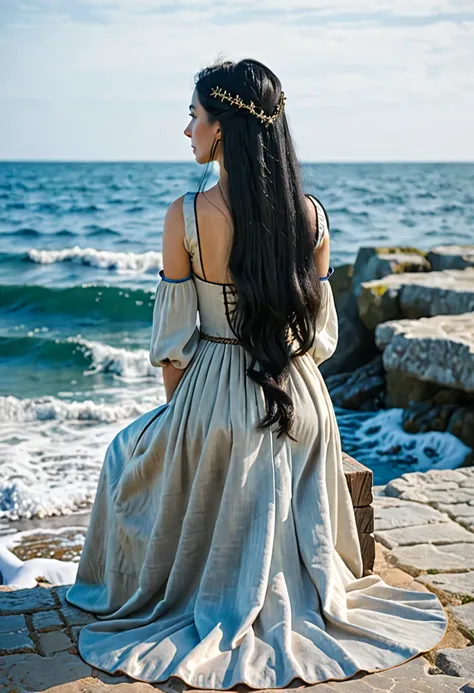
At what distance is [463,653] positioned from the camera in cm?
280

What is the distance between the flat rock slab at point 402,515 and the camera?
427 cm

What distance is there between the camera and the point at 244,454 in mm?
2807

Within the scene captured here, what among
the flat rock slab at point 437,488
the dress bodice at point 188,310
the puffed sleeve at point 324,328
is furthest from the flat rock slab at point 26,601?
the flat rock slab at point 437,488

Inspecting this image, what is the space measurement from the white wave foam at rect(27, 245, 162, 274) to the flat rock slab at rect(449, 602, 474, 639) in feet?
55.8

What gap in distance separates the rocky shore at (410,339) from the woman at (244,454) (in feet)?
13.5

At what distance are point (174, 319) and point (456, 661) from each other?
1.35 m

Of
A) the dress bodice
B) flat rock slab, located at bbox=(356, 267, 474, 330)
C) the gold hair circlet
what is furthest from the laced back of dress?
flat rock slab, located at bbox=(356, 267, 474, 330)

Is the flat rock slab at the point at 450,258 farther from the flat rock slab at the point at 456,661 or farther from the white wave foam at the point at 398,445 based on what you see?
the flat rock slab at the point at 456,661

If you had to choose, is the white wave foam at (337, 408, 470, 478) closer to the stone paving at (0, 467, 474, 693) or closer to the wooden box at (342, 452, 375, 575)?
the stone paving at (0, 467, 474, 693)

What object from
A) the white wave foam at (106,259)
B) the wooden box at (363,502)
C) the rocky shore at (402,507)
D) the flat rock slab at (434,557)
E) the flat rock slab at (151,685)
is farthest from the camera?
the white wave foam at (106,259)

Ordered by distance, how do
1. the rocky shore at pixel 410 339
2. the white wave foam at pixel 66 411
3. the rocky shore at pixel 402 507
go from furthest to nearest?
the white wave foam at pixel 66 411 → the rocky shore at pixel 410 339 → the rocky shore at pixel 402 507

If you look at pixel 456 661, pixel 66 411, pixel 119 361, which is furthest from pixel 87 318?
pixel 456 661

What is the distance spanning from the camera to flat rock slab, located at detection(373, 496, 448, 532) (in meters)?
4.27

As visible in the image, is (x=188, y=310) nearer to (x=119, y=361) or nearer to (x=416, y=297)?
(x=416, y=297)
